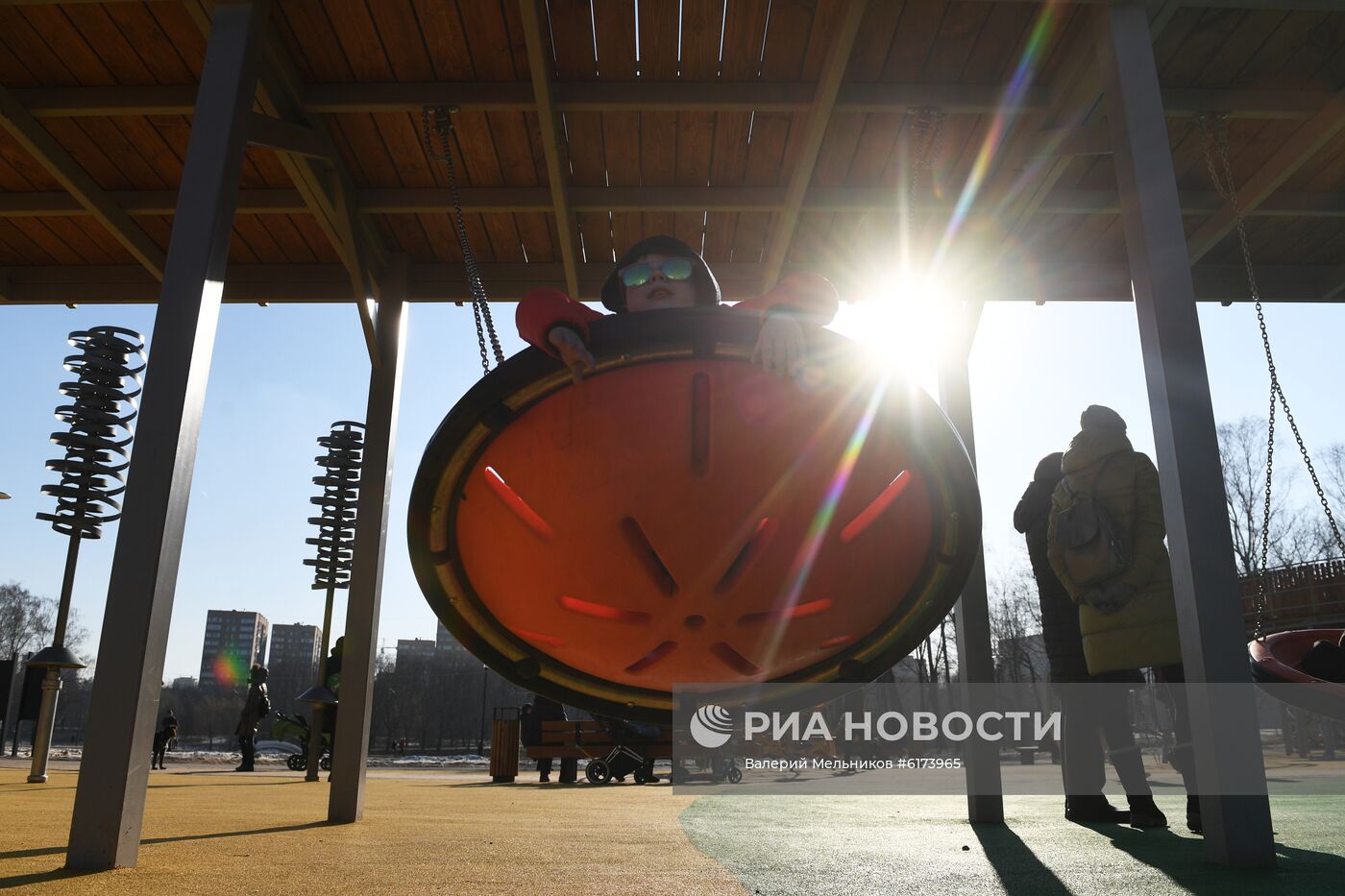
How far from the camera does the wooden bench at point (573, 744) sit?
44.1ft

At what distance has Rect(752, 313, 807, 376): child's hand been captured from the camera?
1.15 meters

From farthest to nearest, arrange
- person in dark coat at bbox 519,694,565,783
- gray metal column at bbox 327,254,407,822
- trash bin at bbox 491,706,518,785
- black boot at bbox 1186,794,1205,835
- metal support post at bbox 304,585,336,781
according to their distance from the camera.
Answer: trash bin at bbox 491,706,518,785
person in dark coat at bbox 519,694,565,783
metal support post at bbox 304,585,336,781
gray metal column at bbox 327,254,407,822
black boot at bbox 1186,794,1205,835

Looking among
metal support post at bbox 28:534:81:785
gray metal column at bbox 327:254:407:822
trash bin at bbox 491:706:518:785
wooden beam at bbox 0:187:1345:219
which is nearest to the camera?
gray metal column at bbox 327:254:407:822

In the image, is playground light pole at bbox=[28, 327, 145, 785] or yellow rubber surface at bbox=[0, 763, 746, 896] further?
playground light pole at bbox=[28, 327, 145, 785]

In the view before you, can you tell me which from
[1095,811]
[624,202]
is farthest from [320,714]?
[1095,811]

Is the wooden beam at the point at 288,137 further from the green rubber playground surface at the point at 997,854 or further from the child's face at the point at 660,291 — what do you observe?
the green rubber playground surface at the point at 997,854

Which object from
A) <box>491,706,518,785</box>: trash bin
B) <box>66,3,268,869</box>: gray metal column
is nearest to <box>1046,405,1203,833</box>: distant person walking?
<box>66,3,268,869</box>: gray metal column

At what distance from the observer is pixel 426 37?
14.9 ft

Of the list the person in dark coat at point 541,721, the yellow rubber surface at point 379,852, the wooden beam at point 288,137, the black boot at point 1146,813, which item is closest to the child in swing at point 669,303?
the yellow rubber surface at point 379,852

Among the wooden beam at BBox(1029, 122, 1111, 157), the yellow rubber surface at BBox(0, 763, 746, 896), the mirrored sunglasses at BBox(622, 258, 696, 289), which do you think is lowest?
the yellow rubber surface at BBox(0, 763, 746, 896)

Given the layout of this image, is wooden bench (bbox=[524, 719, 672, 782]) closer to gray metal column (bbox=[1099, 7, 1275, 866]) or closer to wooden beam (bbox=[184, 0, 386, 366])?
wooden beam (bbox=[184, 0, 386, 366])

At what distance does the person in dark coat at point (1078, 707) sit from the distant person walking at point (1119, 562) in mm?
155

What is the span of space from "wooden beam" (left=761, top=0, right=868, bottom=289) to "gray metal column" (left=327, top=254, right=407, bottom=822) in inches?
107

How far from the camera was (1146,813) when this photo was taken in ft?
13.3
